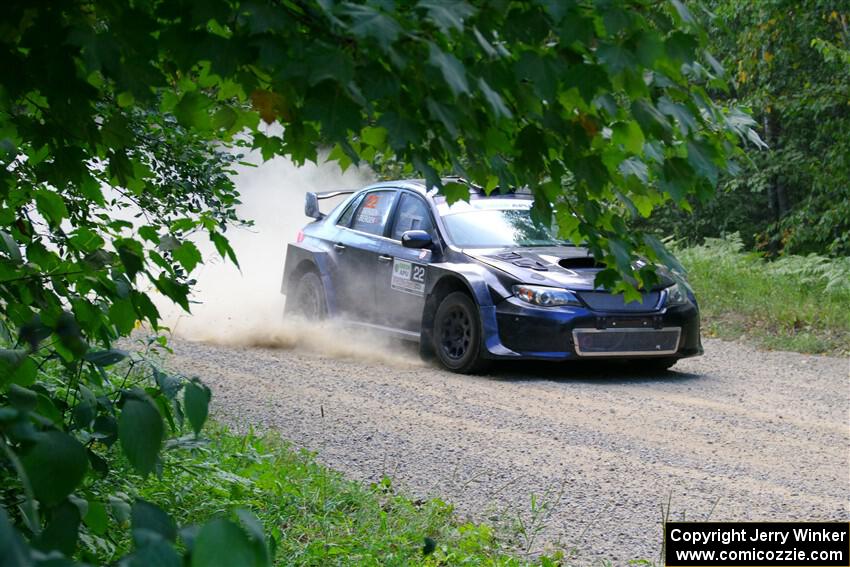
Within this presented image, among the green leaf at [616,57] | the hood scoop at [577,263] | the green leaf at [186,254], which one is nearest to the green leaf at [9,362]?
the green leaf at [186,254]

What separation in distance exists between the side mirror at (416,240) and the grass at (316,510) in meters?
4.78

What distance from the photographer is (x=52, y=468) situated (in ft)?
5.72

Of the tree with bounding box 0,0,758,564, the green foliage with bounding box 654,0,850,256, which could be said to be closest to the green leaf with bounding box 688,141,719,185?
the tree with bounding box 0,0,758,564

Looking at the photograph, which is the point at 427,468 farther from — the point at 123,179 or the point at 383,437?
the point at 123,179

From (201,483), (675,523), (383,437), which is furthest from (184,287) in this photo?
(383,437)

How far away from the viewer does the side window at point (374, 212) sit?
11.5m

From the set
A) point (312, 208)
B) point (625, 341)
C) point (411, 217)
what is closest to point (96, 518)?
point (625, 341)

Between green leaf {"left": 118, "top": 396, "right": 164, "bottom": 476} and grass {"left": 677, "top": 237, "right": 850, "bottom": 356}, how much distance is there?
11174mm

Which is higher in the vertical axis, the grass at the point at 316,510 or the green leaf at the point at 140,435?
the green leaf at the point at 140,435

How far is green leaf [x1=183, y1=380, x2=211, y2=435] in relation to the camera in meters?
2.09

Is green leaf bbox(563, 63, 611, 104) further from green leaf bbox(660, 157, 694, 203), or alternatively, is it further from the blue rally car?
the blue rally car

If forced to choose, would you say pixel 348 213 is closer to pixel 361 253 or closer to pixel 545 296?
pixel 361 253

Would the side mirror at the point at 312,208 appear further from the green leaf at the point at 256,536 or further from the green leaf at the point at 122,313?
the green leaf at the point at 256,536

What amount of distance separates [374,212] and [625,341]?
3235 mm
